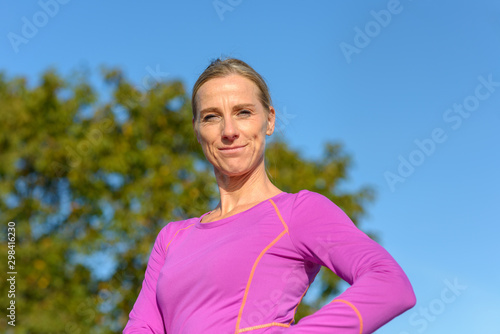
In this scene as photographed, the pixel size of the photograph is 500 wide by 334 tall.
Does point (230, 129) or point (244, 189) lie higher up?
point (230, 129)

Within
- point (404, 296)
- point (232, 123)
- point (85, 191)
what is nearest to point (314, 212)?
point (404, 296)

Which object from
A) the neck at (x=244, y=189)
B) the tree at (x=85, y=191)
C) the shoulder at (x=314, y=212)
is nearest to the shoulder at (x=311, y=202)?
the shoulder at (x=314, y=212)

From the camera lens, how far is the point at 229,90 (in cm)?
247

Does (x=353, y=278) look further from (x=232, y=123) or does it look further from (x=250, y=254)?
(x=232, y=123)

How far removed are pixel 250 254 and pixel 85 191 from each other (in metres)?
14.3

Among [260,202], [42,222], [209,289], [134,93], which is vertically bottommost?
[209,289]

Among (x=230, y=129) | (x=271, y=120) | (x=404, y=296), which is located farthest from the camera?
(x=271, y=120)

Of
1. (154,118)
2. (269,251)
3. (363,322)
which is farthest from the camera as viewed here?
(154,118)

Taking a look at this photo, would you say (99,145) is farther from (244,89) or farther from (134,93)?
(244,89)

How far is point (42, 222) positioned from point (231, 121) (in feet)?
47.6

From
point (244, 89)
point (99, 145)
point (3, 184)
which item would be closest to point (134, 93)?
point (99, 145)

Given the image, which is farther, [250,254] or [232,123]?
[232,123]

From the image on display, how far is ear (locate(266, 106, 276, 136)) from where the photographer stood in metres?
2.66

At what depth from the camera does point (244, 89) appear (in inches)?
97.6
